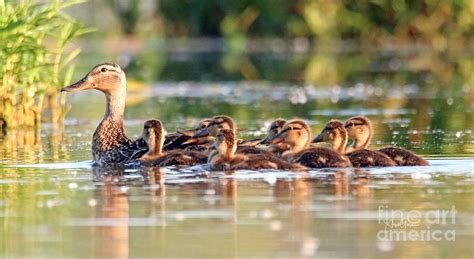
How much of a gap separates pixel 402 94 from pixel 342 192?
39.5 ft

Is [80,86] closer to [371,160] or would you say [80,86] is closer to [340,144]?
[340,144]

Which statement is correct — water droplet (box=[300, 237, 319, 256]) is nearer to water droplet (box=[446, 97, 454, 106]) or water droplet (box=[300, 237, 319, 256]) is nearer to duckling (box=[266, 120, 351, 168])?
duckling (box=[266, 120, 351, 168])

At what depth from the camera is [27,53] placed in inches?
606

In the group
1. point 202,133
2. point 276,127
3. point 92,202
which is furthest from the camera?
point 276,127

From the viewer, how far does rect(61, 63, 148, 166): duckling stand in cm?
1221

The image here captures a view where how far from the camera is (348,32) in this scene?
37.7m

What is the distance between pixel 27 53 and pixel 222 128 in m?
4.39

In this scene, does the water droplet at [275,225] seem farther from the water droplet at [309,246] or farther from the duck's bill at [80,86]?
the duck's bill at [80,86]

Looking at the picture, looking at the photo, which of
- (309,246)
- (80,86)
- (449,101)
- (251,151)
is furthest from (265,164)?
(449,101)

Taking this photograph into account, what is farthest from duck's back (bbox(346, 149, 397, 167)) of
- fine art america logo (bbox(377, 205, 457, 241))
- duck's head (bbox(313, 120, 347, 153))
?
fine art america logo (bbox(377, 205, 457, 241))

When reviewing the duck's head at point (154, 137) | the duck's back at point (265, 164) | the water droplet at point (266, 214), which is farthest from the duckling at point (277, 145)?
the water droplet at point (266, 214)

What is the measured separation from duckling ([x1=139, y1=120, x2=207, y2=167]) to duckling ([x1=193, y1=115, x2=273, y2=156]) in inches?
10.9

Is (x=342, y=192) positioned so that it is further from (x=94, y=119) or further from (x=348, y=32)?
(x=348, y=32)

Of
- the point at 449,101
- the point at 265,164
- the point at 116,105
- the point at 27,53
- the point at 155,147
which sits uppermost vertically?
the point at 27,53
